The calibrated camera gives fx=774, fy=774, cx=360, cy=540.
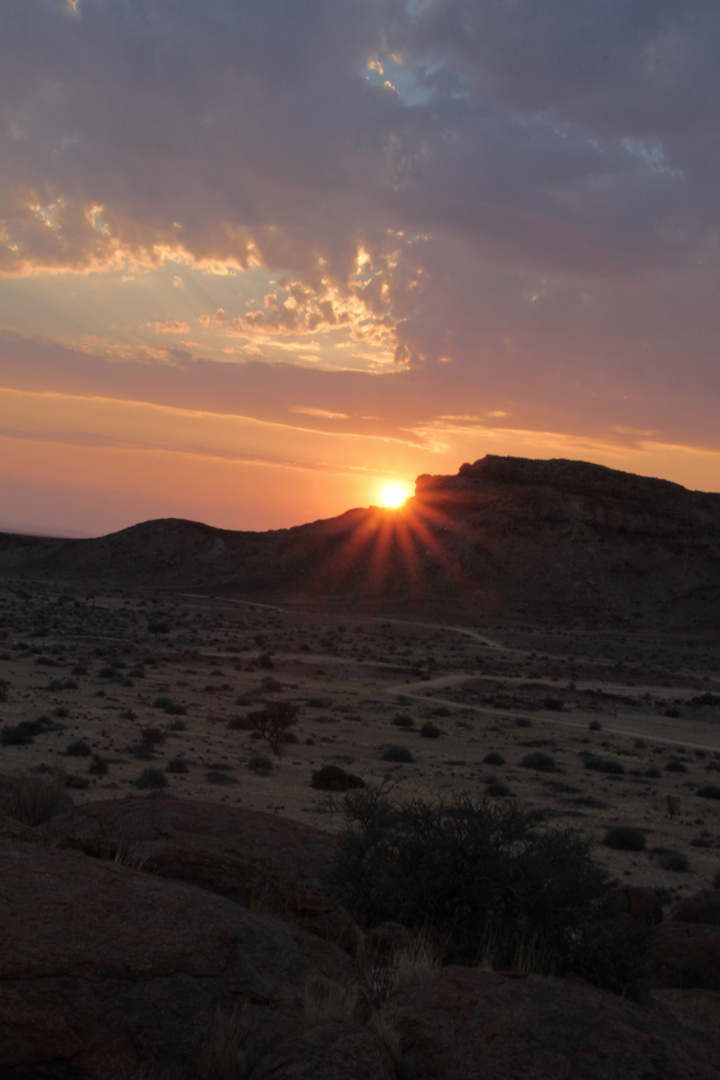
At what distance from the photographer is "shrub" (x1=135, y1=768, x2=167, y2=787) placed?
1560 cm

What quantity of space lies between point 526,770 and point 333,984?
18.5 metres

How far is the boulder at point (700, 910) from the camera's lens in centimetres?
941

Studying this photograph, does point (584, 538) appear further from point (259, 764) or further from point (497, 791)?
point (259, 764)

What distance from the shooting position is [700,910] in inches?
374

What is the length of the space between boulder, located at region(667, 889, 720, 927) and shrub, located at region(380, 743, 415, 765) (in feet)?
41.0

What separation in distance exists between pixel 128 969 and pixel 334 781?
534 inches

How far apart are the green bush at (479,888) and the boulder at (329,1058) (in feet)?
8.28

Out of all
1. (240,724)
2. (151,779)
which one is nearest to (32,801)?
(151,779)

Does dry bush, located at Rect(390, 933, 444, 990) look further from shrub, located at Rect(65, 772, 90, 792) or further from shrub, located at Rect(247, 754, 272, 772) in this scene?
shrub, located at Rect(247, 754, 272, 772)

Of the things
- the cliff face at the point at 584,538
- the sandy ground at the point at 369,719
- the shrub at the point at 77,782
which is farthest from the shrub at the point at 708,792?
the cliff face at the point at 584,538

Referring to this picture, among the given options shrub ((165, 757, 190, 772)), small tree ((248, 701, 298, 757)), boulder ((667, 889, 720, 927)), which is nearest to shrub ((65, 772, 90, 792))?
shrub ((165, 757, 190, 772))

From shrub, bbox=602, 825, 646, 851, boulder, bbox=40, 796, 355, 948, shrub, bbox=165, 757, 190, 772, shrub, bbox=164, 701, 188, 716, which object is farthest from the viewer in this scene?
shrub, bbox=164, 701, 188, 716

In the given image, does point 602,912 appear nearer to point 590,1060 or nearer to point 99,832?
point 590,1060

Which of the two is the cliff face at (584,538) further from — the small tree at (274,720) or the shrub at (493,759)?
the small tree at (274,720)
